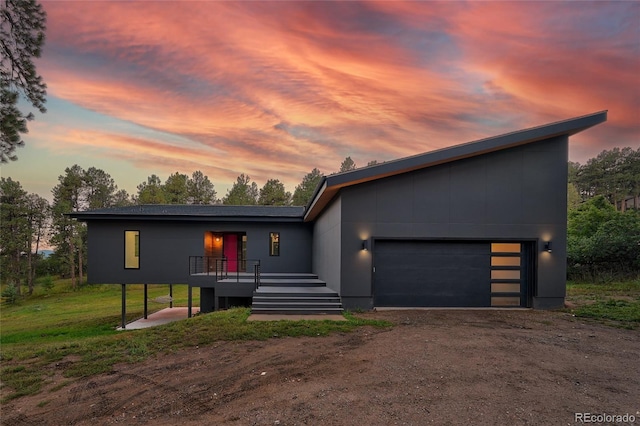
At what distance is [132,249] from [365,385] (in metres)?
13.6

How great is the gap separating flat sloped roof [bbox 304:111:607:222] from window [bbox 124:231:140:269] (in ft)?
31.9

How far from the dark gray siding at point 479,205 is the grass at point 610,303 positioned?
3.13ft

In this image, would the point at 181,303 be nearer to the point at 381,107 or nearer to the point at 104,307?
the point at 104,307

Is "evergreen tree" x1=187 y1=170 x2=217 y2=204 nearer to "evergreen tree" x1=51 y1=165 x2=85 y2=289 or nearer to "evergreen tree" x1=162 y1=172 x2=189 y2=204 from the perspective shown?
"evergreen tree" x1=162 y1=172 x2=189 y2=204

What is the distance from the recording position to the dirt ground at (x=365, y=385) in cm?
349

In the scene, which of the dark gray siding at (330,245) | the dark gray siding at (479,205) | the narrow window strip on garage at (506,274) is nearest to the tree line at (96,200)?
the dark gray siding at (479,205)

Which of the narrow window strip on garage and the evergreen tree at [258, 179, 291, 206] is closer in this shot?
the narrow window strip on garage

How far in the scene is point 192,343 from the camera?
6367 mm

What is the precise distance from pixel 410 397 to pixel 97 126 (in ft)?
66.6

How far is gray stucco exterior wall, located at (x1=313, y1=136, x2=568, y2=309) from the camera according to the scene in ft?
31.8

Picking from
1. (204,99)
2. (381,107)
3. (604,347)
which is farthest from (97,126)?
(604,347)

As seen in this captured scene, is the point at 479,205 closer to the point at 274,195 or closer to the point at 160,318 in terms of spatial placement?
the point at 160,318

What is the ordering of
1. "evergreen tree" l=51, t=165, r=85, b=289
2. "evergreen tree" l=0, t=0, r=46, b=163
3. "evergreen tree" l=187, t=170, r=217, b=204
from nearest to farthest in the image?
1. "evergreen tree" l=0, t=0, r=46, b=163
2. "evergreen tree" l=51, t=165, r=85, b=289
3. "evergreen tree" l=187, t=170, r=217, b=204

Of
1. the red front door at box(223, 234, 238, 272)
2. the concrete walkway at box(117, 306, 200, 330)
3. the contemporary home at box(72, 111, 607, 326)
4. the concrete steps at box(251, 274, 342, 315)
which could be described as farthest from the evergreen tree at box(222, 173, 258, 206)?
the contemporary home at box(72, 111, 607, 326)
